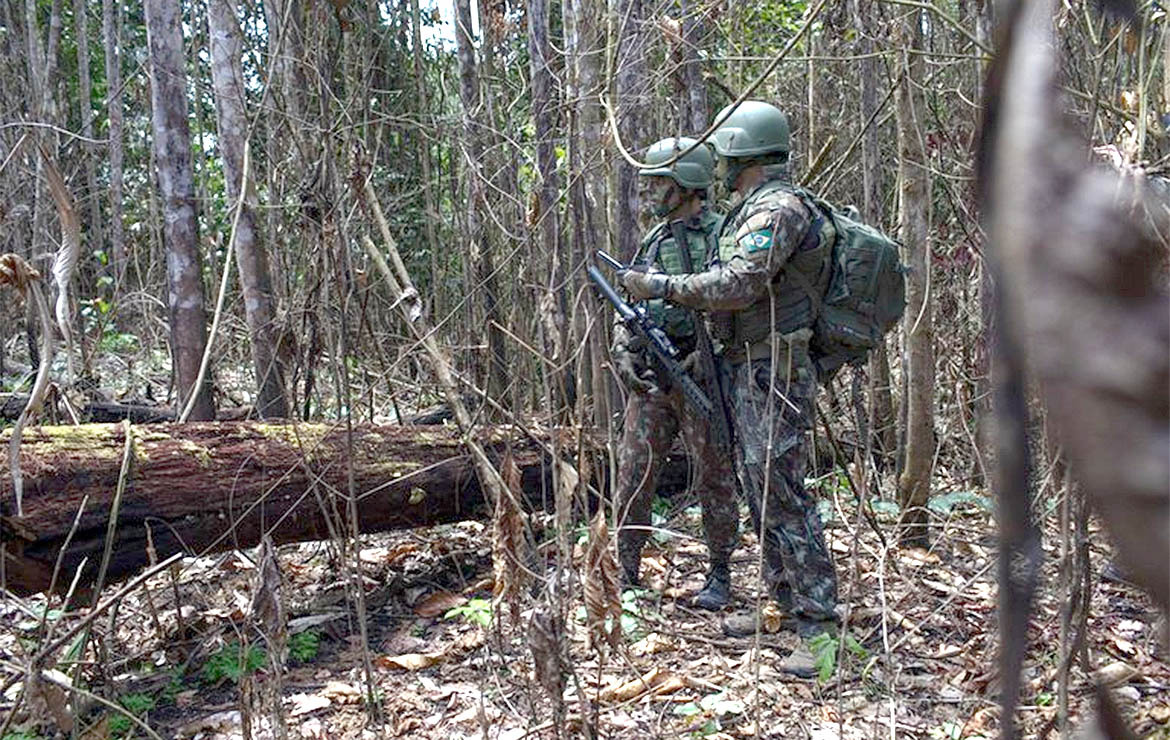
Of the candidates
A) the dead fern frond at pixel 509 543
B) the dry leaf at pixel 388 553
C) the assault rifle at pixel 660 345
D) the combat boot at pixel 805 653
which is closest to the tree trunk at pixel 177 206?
the dry leaf at pixel 388 553

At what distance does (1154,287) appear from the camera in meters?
0.25

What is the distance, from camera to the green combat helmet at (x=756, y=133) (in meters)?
4.48

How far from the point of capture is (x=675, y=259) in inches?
193

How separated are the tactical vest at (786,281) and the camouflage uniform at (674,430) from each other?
0.43m

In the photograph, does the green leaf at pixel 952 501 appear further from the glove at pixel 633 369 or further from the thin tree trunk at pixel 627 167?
the thin tree trunk at pixel 627 167

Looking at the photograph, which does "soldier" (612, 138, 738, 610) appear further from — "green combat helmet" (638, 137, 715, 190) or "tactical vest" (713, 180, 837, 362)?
"tactical vest" (713, 180, 837, 362)

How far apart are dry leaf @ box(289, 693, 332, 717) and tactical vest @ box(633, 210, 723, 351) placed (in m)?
2.17

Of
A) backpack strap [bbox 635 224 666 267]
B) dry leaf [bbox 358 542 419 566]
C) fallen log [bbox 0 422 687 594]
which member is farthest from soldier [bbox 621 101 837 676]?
dry leaf [bbox 358 542 419 566]

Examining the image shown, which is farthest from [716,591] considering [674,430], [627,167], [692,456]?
[627,167]

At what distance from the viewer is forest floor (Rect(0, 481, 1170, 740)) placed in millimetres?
3432

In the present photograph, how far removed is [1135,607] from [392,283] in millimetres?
3230

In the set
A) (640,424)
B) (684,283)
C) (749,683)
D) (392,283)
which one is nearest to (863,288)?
(684,283)

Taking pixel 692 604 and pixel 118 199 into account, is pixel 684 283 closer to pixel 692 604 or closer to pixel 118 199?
pixel 692 604

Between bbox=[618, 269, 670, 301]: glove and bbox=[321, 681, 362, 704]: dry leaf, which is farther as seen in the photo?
bbox=[618, 269, 670, 301]: glove
